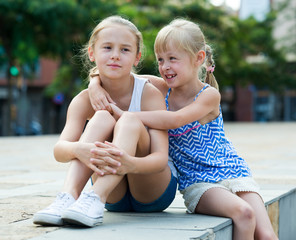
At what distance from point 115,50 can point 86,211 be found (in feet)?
3.15

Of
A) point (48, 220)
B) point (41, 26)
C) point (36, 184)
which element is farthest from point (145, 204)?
point (41, 26)

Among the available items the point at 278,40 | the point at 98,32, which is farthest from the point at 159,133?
the point at 278,40

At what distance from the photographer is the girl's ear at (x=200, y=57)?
10.5 ft

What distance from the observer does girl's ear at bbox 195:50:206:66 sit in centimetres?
321

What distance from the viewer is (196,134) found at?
3131 mm

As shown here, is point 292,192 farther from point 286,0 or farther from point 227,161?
point 286,0

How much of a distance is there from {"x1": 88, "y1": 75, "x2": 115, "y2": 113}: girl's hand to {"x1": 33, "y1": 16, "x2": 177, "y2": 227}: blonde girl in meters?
0.06

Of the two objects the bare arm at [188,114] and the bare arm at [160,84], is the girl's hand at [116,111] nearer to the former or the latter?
the bare arm at [188,114]

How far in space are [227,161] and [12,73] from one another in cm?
1683

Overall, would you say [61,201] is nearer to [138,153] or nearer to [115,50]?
[138,153]

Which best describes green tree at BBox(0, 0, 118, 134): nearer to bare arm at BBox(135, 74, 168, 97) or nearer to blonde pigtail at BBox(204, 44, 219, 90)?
bare arm at BBox(135, 74, 168, 97)

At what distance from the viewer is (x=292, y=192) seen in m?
4.09

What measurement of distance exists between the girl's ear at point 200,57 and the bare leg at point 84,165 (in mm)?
694

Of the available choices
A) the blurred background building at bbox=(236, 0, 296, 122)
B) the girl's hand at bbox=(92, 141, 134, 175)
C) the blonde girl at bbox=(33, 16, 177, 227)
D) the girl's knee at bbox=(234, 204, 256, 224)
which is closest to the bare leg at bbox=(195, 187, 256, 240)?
the girl's knee at bbox=(234, 204, 256, 224)
